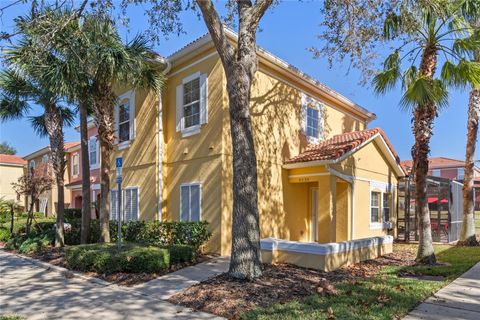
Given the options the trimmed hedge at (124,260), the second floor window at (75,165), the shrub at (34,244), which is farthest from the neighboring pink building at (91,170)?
the trimmed hedge at (124,260)

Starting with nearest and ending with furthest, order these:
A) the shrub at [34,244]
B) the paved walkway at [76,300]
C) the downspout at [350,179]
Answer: the paved walkway at [76,300], the downspout at [350,179], the shrub at [34,244]

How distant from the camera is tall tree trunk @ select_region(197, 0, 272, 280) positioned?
7.87 meters

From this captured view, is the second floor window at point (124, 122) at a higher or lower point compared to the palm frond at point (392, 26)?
lower

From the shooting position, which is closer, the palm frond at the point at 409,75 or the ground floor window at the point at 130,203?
the palm frond at the point at 409,75

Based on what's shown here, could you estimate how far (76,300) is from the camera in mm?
7230

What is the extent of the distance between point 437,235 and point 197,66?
13.4m

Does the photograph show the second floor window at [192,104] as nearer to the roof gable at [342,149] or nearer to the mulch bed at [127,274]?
the roof gable at [342,149]

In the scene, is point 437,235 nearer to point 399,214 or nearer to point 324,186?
point 399,214

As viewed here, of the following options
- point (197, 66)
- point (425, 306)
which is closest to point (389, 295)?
point (425, 306)

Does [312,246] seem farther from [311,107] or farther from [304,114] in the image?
[311,107]

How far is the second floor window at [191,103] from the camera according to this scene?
13500mm

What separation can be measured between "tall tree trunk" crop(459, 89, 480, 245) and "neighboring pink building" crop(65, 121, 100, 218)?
18.1 m

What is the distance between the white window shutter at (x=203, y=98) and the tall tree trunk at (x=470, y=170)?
1106 cm

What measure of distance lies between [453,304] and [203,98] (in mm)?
9409
